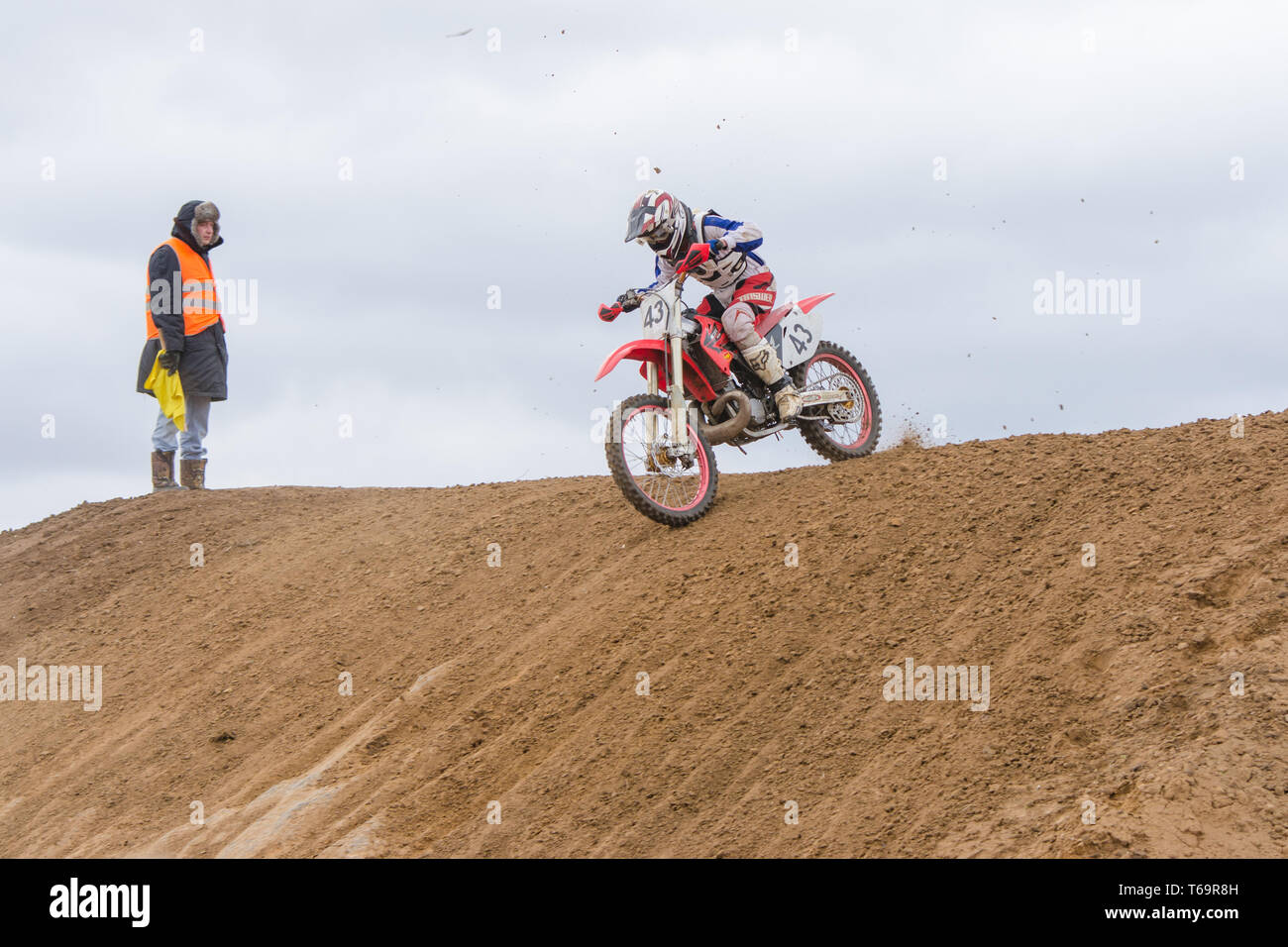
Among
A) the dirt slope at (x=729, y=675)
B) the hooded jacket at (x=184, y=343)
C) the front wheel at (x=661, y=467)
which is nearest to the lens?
the dirt slope at (x=729, y=675)

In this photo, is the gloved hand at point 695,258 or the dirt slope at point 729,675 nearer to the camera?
the dirt slope at point 729,675

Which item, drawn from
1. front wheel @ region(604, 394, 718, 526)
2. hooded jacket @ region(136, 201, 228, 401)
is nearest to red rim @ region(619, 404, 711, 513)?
front wheel @ region(604, 394, 718, 526)

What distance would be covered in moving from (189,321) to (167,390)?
0.77 meters

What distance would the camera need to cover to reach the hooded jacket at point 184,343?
41.1 feet

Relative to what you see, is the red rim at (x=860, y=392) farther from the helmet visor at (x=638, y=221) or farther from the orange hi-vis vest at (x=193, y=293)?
the orange hi-vis vest at (x=193, y=293)

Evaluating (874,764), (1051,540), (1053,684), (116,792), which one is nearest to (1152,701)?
(1053,684)

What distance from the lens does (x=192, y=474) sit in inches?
531

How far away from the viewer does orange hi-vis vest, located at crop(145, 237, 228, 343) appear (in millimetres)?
12703

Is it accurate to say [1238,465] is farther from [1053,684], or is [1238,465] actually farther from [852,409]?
[852,409]

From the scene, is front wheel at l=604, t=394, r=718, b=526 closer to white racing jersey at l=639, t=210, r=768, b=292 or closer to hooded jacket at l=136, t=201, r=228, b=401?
white racing jersey at l=639, t=210, r=768, b=292

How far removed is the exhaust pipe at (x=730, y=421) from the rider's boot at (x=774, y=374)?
35 cm

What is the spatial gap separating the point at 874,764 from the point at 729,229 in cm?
Result: 514

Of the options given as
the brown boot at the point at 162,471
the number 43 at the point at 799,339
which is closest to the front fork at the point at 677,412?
the number 43 at the point at 799,339

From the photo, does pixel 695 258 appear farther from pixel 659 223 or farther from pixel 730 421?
pixel 730 421
